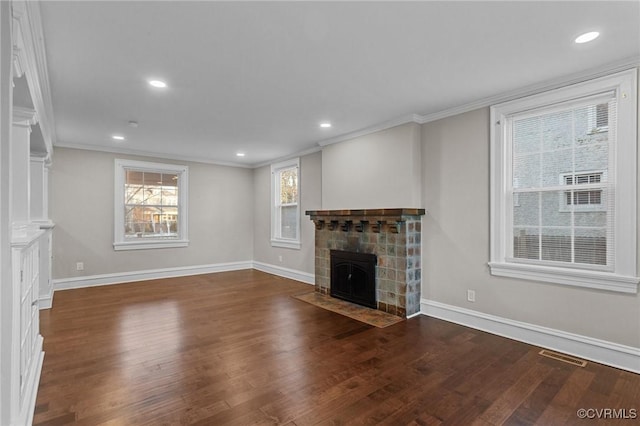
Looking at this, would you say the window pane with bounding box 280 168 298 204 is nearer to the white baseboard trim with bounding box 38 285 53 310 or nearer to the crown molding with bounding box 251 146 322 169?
the crown molding with bounding box 251 146 322 169

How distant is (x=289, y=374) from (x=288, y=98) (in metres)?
2.60

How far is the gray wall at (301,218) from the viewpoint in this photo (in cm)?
577

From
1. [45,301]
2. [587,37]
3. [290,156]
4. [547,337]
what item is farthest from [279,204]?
[587,37]

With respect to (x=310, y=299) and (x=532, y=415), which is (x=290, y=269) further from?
(x=532, y=415)

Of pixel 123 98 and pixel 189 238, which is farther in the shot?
pixel 189 238

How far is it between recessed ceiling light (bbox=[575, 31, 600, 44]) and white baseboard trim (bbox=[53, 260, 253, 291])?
260 inches

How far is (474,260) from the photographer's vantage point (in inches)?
139

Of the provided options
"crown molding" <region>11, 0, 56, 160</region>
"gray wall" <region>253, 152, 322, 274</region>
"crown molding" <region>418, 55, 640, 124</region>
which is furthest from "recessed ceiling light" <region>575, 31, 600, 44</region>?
"gray wall" <region>253, 152, 322, 274</region>

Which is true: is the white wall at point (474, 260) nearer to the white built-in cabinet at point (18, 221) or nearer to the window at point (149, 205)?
the white built-in cabinet at point (18, 221)

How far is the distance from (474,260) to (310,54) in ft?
8.89

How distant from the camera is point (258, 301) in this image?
458 centimetres

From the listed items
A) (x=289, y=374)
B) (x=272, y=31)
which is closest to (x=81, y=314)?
(x=289, y=374)

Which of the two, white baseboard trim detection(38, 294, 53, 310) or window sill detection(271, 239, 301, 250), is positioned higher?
window sill detection(271, 239, 301, 250)

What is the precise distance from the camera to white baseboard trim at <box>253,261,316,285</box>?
5828 mm
